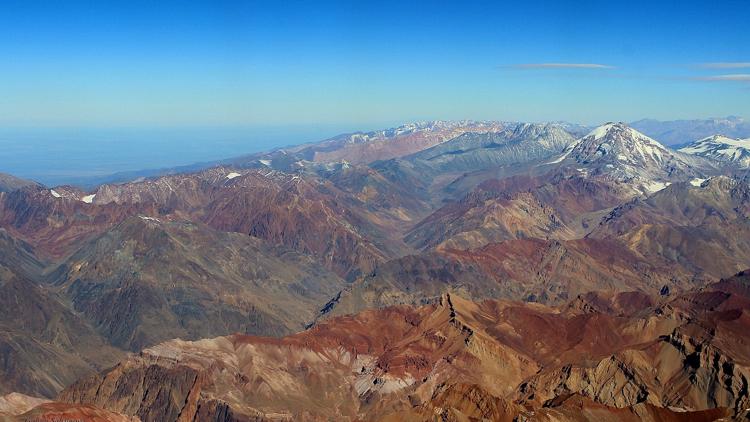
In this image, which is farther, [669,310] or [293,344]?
[669,310]

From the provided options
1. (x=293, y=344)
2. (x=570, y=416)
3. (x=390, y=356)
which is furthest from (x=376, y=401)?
(x=570, y=416)

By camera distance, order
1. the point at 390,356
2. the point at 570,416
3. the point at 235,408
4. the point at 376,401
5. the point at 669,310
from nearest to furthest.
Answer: the point at 570,416 → the point at 235,408 → the point at 376,401 → the point at 390,356 → the point at 669,310

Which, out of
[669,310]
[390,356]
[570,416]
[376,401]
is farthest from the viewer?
[669,310]

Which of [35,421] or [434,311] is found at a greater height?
[35,421]

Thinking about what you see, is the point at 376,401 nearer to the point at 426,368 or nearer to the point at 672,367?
the point at 426,368

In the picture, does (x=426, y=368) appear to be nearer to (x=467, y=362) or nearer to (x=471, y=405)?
(x=467, y=362)

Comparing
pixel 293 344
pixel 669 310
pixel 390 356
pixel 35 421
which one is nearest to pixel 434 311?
pixel 390 356
